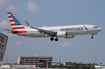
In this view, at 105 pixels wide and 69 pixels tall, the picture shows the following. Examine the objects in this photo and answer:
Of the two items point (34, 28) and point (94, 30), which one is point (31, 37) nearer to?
point (34, 28)

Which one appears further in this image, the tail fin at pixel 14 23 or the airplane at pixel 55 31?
the tail fin at pixel 14 23

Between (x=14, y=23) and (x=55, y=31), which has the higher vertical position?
(x=14, y=23)

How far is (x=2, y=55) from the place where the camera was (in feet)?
199

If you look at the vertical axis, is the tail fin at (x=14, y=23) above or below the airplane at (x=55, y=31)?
above

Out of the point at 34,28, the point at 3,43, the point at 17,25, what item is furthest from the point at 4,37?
the point at 17,25

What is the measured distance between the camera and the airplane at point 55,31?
3162 inches

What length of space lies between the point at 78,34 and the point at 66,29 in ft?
11.8

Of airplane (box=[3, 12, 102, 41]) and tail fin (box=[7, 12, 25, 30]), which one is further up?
tail fin (box=[7, 12, 25, 30])

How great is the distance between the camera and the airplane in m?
80.3

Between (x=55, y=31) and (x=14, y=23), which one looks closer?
(x=55, y=31)

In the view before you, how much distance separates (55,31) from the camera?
278 ft

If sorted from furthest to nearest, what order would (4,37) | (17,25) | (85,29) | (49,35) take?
(17,25), (49,35), (85,29), (4,37)

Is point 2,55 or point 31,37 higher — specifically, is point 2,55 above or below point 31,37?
below

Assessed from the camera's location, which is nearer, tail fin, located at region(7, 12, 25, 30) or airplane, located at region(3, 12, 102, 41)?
airplane, located at region(3, 12, 102, 41)
